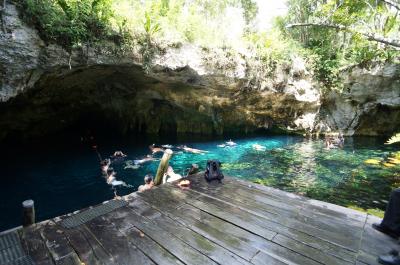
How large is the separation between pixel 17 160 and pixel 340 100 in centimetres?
2254

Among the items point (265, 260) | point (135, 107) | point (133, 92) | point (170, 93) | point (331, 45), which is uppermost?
point (331, 45)

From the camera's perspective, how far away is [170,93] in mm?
17266

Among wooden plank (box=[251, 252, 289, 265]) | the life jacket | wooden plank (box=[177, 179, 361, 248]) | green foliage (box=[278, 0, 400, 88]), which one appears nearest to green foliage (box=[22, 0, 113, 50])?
the life jacket

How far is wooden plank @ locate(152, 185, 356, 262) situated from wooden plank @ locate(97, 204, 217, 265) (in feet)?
2.41

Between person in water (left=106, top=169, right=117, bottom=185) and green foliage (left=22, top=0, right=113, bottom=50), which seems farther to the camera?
person in water (left=106, top=169, right=117, bottom=185)

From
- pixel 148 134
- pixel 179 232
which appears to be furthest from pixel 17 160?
pixel 179 232

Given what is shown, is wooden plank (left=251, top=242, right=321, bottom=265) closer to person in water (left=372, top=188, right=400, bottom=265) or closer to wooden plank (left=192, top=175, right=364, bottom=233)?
wooden plank (left=192, top=175, right=364, bottom=233)

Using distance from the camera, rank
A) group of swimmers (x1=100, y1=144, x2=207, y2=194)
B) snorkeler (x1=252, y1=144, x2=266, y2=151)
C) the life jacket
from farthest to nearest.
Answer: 1. snorkeler (x1=252, y1=144, x2=266, y2=151)
2. group of swimmers (x1=100, y1=144, x2=207, y2=194)
3. the life jacket

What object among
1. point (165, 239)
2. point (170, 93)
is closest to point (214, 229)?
point (165, 239)

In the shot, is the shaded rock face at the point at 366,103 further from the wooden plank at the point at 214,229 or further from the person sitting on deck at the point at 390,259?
the wooden plank at the point at 214,229

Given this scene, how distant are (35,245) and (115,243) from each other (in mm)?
1052

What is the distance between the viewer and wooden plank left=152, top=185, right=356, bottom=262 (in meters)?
3.43

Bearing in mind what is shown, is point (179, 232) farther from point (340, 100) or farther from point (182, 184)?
point (340, 100)

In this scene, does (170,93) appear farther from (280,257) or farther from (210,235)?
(280,257)
